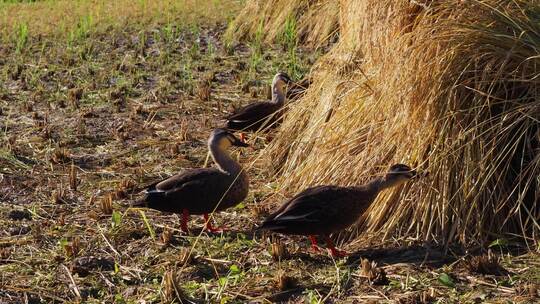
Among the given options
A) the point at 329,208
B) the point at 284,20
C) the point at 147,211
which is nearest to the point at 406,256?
the point at 329,208

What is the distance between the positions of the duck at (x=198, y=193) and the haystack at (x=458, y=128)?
57 centimetres

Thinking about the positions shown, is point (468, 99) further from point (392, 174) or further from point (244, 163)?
point (244, 163)

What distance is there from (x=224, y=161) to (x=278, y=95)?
2086 millimetres

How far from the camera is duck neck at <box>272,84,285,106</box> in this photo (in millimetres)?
8384

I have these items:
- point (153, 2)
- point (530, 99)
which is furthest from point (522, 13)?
point (153, 2)

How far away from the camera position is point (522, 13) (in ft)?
19.2

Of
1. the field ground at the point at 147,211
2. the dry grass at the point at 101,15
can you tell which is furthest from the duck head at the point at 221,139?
the dry grass at the point at 101,15

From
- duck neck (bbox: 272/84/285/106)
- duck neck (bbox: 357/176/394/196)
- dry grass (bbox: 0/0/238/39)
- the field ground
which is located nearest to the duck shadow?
the field ground

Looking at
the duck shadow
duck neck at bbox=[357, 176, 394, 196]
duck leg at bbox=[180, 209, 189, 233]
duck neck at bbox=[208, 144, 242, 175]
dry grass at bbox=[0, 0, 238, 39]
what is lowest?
dry grass at bbox=[0, 0, 238, 39]

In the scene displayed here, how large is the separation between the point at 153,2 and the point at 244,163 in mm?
7370

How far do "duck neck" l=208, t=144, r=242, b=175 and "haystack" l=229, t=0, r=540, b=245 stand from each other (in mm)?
608

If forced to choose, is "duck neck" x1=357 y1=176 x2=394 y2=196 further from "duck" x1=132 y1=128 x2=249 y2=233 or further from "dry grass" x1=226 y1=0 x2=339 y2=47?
"dry grass" x1=226 y1=0 x2=339 y2=47

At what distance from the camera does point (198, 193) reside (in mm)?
6160

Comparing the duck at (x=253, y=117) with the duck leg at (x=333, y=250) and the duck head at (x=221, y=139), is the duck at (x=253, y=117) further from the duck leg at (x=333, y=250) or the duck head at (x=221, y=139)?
the duck leg at (x=333, y=250)
